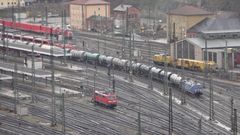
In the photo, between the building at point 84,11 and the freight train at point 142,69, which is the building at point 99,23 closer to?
the building at point 84,11

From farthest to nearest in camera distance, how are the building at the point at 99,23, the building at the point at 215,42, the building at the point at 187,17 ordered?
1. the building at the point at 99,23
2. the building at the point at 187,17
3. the building at the point at 215,42

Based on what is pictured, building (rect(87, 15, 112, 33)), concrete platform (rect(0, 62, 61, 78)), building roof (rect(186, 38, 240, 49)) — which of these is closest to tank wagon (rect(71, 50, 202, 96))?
building roof (rect(186, 38, 240, 49))

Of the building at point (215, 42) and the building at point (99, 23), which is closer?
the building at point (215, 42)

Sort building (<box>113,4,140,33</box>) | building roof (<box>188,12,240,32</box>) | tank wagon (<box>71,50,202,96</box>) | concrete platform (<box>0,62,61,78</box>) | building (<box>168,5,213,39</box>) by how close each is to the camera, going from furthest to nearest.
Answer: building (<box>113,4,140,33</box>) → building (<box>168,5,213,39</box>) → building roof (<box>188,12,240,32</box>) → concrete platform (<box>0,62,61,78</box>) → tank wagon (<box>71,50,202,96</box>)

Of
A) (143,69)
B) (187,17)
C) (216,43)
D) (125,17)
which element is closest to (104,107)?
Result: (143,69)

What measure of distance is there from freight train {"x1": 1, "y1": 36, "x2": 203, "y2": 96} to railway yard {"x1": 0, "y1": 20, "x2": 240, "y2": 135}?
0.22 meters

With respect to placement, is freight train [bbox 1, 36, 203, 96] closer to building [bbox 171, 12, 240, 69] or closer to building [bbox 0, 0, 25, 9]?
building [bbox 171, 12, 240, 69]

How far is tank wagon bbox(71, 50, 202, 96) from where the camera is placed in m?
29.0

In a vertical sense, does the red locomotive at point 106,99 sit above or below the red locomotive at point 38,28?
below

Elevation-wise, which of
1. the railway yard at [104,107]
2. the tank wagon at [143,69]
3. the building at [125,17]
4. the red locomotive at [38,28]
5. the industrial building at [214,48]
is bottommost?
the railway yard at [104,107]

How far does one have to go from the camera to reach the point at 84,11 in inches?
2195

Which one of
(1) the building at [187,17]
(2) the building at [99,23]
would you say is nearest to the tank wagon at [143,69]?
(1) the building at [187,17]

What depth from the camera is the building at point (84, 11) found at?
55.9 meters

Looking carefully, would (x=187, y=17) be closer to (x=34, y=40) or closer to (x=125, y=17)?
(x=34, y=40)
